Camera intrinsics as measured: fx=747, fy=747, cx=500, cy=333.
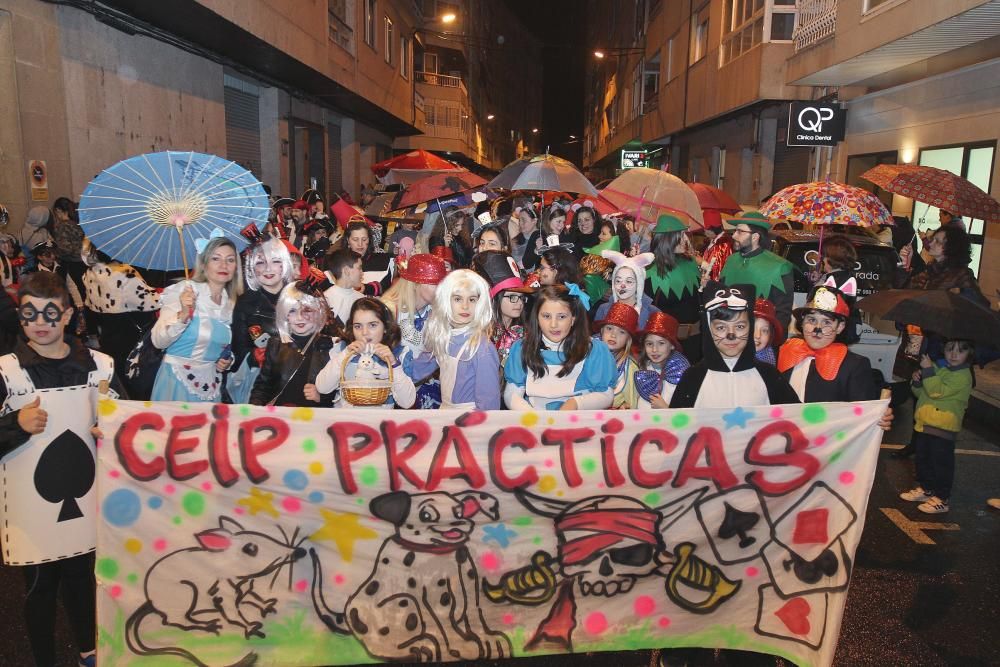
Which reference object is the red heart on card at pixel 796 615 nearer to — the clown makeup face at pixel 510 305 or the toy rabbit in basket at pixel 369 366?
the toy rabbit in basket at pixel 369 366

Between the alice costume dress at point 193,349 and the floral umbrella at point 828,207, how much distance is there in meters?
5.51

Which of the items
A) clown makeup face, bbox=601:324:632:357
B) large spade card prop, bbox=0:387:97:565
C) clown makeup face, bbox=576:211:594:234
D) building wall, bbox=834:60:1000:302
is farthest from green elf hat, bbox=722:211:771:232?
building wall, bbox=834:60:1000:302

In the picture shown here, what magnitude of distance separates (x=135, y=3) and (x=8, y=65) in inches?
99.1

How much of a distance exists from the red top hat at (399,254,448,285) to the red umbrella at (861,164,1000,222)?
199 inches

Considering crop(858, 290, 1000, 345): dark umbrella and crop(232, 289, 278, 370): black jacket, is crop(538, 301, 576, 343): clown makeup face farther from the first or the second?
crop(858, 290, 1000, 345): dark umbrella

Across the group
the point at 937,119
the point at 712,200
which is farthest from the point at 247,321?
the point at 937,119

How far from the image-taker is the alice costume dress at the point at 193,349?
4633 millimetres

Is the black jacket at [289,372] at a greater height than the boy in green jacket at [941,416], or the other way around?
the black jacket at [289,372]

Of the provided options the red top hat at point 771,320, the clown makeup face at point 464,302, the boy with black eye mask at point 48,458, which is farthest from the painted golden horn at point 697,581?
the boy with black eye mask at point 48,458

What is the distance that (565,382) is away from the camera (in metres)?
4.26

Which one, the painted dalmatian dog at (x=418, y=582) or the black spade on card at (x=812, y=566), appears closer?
the painted dalmatian dog at (x=418, y=582)

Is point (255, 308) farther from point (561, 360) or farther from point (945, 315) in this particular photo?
point (945, 315)

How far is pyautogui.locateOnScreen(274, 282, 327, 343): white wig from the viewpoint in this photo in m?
4.39

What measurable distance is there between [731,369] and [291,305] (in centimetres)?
251
